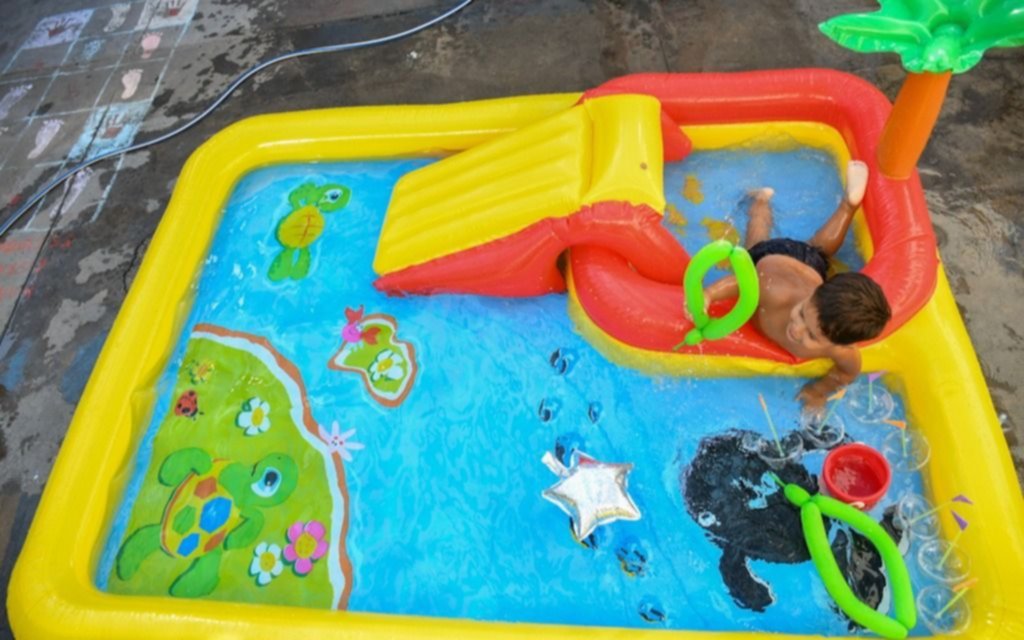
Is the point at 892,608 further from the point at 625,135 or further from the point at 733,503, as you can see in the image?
the point at 625,135

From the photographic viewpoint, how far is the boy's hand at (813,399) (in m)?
2.81

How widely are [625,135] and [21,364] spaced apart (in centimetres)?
311

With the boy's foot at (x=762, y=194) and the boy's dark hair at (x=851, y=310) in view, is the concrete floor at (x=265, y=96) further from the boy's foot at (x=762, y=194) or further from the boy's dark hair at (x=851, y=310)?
the boy's dark hair at (x=851, y=310)

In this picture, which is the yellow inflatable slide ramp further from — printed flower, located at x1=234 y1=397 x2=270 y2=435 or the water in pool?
printed flower, located at x1=234 y1=397 x2=270 y2=435

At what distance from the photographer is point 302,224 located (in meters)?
3.72

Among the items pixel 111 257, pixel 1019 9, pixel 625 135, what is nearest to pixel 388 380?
→ pixel 625 135

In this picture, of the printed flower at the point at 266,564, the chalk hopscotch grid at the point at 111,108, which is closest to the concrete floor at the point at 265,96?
the chalk hopscotch grid at the point at 111,108

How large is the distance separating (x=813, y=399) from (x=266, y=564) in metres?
2.15

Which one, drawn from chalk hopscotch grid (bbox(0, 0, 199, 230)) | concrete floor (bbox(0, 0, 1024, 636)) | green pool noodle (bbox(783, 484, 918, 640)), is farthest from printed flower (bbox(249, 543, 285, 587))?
chalk hopscotch grid (bbox(0, 0, 199, 230))

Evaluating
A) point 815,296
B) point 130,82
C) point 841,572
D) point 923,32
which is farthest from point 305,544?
point 130,82

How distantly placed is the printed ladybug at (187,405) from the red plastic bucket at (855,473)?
2534 mm

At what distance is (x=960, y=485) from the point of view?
251 cm

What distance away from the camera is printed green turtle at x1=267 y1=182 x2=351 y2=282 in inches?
140

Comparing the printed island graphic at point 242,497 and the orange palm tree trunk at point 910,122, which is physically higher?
the orange palm tree trunk at point 910,122
